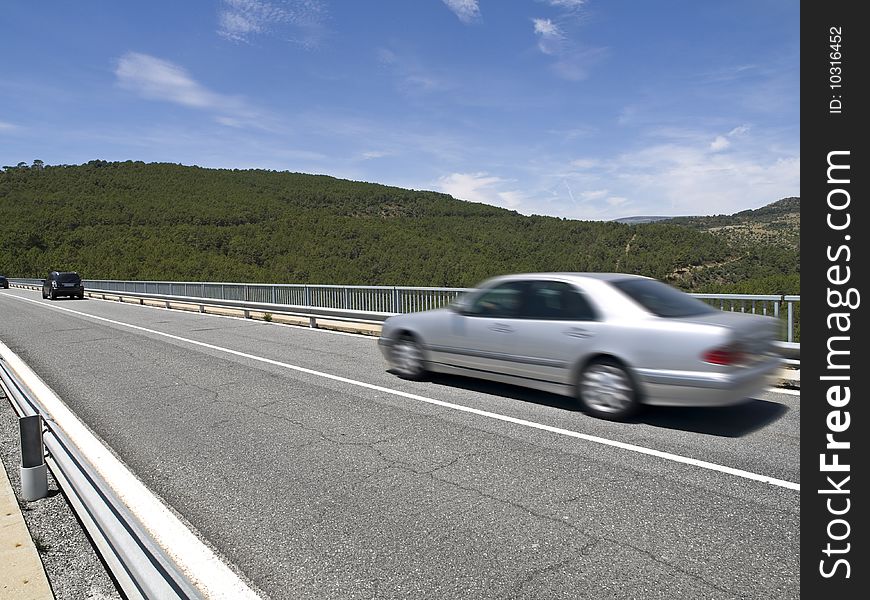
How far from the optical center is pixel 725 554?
10.5 feet

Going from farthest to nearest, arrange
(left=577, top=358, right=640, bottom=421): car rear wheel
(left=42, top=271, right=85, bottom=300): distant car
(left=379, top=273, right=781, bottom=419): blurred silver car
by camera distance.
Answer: (left=42, top=271, right=85, bottom=300): distant car, (left=577, top=358, right=640, bottom=421): car rear wheel, (left=379, top=273, right=781, bottom=419): blurred silver car

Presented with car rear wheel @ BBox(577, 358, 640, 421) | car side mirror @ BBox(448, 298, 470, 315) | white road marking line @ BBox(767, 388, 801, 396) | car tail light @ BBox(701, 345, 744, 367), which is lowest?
white road marking line @ BBox(767, 388, 801, 396)

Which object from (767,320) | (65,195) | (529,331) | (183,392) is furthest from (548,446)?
(65,195)

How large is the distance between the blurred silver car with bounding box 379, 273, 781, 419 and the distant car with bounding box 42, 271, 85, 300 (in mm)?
33427

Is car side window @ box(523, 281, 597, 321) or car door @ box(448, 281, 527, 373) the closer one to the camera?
car side window @ box(523, 281, 597, 321)

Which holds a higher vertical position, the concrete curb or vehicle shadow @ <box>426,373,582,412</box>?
vehicle shadow @ <box>426,373,582,412</box>

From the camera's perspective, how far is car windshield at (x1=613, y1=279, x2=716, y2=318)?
19.5 feet

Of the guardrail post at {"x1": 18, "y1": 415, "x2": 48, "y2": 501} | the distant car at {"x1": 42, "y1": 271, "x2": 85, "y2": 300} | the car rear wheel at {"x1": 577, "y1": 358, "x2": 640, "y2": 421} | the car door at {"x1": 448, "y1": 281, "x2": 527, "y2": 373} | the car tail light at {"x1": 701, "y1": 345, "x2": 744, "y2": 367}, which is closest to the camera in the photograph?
the guardrail post at {"x1": 18, "y1": 415, "x2": 48, "y2": 501}

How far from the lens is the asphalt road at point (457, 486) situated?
120 inches

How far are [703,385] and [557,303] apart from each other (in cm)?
176

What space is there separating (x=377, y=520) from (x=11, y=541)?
213 centimetres

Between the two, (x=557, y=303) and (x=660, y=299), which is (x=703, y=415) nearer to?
(x=660, y=299)

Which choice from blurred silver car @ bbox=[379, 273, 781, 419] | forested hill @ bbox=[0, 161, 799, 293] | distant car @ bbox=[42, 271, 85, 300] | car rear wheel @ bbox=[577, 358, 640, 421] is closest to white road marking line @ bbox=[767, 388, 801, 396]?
blurred silver car @ bbox=[379, 273, 781, 419]

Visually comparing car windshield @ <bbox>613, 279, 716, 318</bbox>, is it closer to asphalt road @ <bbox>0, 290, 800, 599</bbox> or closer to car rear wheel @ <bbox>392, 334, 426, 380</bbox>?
asphalt road @ <bbox>0, 290, 800, 599</bbox>
